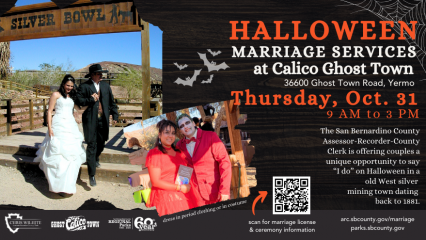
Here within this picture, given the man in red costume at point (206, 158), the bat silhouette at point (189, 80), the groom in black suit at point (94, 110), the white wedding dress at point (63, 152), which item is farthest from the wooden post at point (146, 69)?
the man in red costume at point (206, 158)

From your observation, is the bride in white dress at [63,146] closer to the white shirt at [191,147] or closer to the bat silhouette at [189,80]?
the bat silhouette at [189,80]

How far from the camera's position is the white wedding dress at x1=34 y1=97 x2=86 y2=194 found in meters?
3.08

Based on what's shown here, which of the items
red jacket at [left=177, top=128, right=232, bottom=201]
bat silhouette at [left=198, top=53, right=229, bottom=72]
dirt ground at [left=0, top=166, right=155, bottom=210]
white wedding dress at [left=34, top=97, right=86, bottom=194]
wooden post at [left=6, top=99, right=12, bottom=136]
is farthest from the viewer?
wooden post at [left=6, top=99, right=12, bottom=136]

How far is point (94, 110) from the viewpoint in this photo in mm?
3168

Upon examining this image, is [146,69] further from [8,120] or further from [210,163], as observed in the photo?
[8,120]

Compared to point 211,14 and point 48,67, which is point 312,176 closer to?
point 211,14

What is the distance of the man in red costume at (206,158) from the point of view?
6.95 ft

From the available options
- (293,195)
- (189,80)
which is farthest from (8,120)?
(293,195)

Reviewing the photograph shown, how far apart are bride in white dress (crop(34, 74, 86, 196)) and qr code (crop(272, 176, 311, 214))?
88.2 inches

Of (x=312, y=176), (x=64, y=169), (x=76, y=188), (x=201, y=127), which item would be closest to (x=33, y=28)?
(x=64, y=169)

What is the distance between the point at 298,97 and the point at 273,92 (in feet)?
0.78

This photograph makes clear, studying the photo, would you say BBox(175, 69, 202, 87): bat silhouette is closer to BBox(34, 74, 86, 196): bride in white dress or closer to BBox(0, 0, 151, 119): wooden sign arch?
BBox(0, 0, 151, 119): wooden sign arch

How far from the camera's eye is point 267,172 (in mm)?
2631

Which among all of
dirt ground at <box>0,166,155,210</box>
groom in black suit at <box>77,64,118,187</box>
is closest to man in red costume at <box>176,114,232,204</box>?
dirt ground at <box>0,166,155,210</box>
